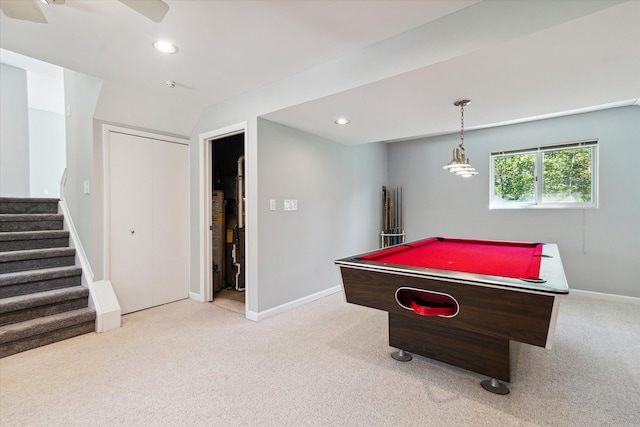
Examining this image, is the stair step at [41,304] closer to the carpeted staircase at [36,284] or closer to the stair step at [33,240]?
the carpeted staircase at [36,284]

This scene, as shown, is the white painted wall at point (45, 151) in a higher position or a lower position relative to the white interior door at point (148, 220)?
higher

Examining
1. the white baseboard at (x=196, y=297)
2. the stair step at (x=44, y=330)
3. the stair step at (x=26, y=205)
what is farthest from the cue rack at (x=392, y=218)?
the stair step at (x=26, y=205)

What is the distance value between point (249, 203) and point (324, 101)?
125 centimetres

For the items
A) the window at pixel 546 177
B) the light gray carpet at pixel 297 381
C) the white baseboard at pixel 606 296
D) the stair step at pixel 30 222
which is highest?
the window at pixel 546 177

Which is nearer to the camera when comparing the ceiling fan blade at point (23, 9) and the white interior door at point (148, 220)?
the ceiling fan blade at point (23, 9)

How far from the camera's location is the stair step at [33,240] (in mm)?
2855

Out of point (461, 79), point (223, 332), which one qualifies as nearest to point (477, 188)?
point (461, 79)

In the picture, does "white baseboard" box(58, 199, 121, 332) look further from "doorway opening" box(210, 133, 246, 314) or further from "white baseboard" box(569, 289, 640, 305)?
"white baseboard" box(569, 289, 640, 305)

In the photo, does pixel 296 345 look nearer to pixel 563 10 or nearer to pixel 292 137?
pixel 292 137

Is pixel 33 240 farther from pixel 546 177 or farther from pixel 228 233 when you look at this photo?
pixel 546 177

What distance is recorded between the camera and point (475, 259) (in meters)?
2.18

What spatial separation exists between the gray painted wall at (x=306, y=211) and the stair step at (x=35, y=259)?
2053 mm

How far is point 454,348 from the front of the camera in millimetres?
1974

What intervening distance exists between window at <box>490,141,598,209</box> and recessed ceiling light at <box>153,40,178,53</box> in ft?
13.6
